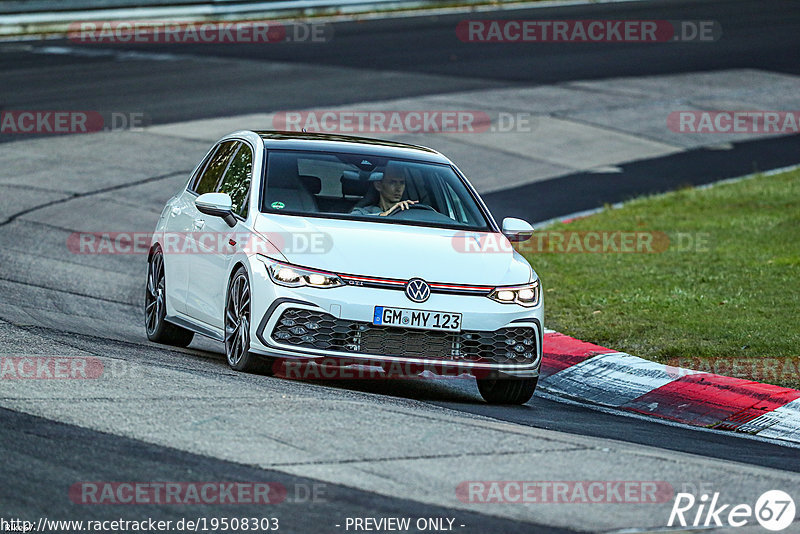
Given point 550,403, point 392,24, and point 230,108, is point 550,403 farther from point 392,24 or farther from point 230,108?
point 392,24

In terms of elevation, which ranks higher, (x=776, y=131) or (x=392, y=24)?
(x=392, y=24)

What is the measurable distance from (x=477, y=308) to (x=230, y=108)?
14.9 m

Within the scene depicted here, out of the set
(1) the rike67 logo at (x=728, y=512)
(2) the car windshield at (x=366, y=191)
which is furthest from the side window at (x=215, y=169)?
(1) the rike67 logo at (x=728, y=512)

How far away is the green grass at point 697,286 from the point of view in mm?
10266

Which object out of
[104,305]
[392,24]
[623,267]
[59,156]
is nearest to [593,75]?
[392,24]

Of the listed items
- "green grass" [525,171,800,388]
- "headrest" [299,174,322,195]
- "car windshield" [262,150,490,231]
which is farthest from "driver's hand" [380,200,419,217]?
"green grass" [525,171,800,388]

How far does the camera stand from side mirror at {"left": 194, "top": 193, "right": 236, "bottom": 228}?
30.1 ft

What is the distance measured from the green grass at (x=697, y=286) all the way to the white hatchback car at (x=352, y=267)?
6.10ft

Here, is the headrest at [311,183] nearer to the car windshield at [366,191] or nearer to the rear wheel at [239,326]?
the car windshield at [366,191]

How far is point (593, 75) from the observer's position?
2736 cm

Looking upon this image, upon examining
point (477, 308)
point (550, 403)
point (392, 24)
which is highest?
point (392, 24)

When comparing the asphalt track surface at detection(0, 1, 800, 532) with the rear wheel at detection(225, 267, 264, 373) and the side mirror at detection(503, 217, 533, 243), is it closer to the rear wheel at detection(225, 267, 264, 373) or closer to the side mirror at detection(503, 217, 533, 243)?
the rear wheel at detection(225, 267, 264, 373)

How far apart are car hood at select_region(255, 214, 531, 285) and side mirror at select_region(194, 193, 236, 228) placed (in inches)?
11.4

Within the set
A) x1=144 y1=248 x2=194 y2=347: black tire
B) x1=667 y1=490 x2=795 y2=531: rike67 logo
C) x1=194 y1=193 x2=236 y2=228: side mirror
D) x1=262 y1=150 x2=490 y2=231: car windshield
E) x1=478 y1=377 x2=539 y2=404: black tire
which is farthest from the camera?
x1=144 y1=248 x2=194 y2=347: black tire
